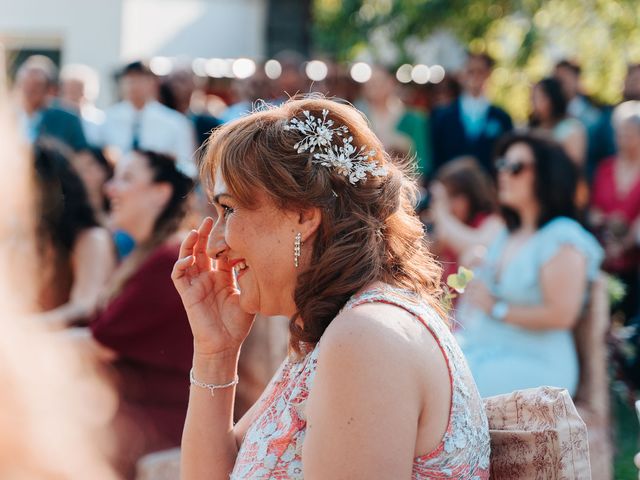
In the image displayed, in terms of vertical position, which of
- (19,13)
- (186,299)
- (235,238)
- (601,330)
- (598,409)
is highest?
(19,13)

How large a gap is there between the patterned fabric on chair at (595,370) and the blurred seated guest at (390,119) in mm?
3260

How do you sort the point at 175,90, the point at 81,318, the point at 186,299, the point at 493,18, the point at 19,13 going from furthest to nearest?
the point at 19,13 < the point at 493,18 < the point at 175,90 < the point at 81,318 < the point at 186,299

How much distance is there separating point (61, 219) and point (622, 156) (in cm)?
360

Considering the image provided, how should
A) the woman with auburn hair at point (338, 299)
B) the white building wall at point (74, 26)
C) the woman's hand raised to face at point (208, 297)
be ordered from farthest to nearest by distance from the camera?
the white building wall at point (74, 26) < the woman's hand raised to face at point (208, 297) < the woman with auburn hair at point (338, 299)

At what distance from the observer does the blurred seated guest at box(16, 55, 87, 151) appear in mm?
7277

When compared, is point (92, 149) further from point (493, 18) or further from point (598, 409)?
point (493, 18)

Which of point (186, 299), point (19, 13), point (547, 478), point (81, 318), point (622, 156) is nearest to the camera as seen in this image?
point (547, 478)

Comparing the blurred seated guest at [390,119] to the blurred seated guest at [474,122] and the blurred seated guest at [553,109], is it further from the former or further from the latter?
the blurred seated guest at [553,109]

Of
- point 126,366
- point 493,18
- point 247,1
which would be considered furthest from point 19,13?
point 126,366

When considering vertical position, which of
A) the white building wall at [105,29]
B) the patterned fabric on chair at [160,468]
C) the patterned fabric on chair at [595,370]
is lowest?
the patterned fabric on chair at [160,468]

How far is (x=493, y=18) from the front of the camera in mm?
12656

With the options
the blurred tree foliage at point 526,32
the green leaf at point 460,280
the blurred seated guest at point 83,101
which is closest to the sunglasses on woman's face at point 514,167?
the green leaf at point 460,280

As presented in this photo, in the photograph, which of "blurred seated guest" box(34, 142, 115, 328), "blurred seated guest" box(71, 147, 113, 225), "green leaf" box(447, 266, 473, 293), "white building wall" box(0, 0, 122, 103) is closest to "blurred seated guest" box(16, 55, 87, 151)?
"blurred seated guest" box(71, 147, 113, 225)

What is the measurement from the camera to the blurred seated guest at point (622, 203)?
6191 millimetres
